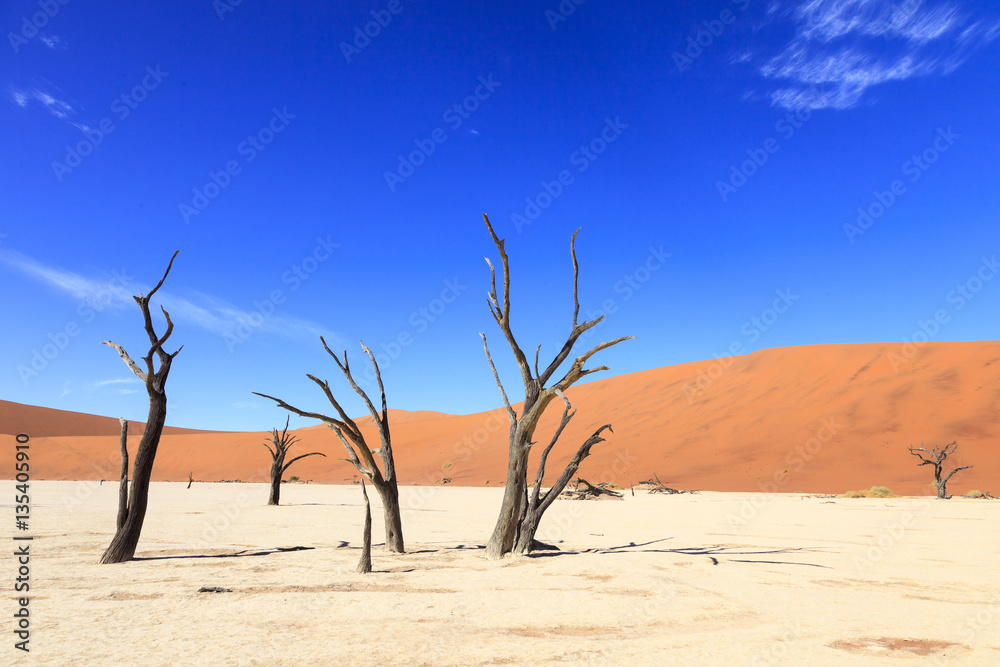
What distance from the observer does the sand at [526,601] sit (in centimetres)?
415

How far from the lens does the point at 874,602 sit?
5.82 meters

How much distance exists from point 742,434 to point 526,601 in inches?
1390

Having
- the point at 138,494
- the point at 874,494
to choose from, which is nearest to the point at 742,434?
the point at 874,494

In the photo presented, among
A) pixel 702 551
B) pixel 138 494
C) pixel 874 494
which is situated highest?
pixel 138 494

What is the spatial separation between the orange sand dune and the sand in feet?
65.2

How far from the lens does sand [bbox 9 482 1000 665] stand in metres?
4.15

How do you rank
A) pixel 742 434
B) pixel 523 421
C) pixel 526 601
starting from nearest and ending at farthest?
pixel 526 601, pixel 523 421, pixel 742 434

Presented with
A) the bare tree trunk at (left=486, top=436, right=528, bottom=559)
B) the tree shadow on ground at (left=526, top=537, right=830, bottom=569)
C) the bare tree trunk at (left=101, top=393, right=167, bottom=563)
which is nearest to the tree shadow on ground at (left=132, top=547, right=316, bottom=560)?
the bare tree trunk at (left=101, top=393, right=167, bottom=563)

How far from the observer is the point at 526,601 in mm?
5703

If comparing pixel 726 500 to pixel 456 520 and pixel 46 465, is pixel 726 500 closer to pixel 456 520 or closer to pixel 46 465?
pixel 456 520

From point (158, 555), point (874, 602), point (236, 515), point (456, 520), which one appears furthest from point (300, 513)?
point (874, 602)

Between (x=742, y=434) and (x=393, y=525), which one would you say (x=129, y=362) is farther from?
(x=742, y=434)

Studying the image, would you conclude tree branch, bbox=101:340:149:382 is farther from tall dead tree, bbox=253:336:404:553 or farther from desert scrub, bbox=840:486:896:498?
desert scrub, bbox=840:486:896:498

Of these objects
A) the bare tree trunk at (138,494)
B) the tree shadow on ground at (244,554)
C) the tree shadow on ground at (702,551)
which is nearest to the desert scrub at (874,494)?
the tree shadow on ground at (702,551)
